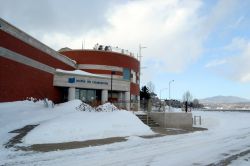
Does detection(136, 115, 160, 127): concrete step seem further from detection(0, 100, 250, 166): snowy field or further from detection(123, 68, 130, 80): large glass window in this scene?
detection(123, 68, 130, 80): large glass window

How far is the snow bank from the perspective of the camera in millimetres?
15344

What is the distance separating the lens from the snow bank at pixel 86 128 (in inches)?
604

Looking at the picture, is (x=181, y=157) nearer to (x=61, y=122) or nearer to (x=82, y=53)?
(x=61, y=122)

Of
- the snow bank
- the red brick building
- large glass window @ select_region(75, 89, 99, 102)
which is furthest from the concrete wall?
large glass window @ select_region(75, 89, 99, 102)

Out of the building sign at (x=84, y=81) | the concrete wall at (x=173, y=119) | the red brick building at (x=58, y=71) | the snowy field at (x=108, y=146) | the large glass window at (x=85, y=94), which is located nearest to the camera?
the snowy field at (x=108, y=146)

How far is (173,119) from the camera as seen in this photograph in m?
25.8

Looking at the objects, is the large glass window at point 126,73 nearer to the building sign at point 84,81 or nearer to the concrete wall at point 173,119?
the building sign at point 84,81

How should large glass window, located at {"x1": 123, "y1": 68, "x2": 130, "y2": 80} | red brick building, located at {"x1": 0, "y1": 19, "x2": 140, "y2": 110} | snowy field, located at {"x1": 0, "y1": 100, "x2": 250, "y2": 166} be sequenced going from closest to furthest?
snowy field, located at {"x1": 0, "y1": 100, "x2": 250, "y2": 166}
red brick building, located at {"x1": 0, "y1": 19, "x2": 140, "y2": 110}
large glass window, located at {"x1": 123, "y1": 68, "x2": 130, "y2": 80}

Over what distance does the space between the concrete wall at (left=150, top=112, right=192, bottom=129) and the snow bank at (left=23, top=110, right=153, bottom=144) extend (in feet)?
13.1

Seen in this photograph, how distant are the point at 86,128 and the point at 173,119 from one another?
33.0 feet

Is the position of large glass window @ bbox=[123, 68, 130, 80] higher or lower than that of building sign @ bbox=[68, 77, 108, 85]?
higher

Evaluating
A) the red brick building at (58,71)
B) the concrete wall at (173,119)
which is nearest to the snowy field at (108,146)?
the concrete wall at (173,119)

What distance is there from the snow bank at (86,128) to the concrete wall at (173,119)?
13.1 ft

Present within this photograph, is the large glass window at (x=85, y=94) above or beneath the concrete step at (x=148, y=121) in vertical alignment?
above
